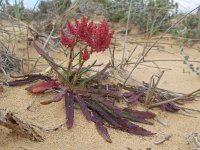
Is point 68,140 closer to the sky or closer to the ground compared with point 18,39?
closer to the ground

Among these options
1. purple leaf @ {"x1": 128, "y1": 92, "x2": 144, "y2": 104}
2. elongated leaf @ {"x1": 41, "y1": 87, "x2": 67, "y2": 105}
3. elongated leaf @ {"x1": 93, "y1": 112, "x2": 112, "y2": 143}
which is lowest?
→ elongated leaf @ {"x1": 93, "y1": 112, "x2": 112, "y2": 143}

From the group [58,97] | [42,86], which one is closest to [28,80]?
[42,86]

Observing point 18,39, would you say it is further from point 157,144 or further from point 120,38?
point 157,144

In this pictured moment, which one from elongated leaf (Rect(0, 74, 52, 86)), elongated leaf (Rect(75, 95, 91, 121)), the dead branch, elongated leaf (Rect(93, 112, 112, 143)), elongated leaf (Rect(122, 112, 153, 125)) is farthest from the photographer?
elongated leaf (Rect(0, 74, 52, 86))

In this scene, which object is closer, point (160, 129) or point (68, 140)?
point (68, 140)

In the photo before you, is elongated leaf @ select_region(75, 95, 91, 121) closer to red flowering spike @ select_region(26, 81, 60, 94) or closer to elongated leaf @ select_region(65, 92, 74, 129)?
elongated leaf @ select_region(65, 92, 74, 129)

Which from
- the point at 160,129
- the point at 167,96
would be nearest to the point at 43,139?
the point at 160,129

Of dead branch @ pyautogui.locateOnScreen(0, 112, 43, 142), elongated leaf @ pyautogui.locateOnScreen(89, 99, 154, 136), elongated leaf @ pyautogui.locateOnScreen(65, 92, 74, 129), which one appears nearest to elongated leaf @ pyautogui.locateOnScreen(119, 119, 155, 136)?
elongated leaf @ pyautogui.locateOnScreen(89, 99, 154, 136)
